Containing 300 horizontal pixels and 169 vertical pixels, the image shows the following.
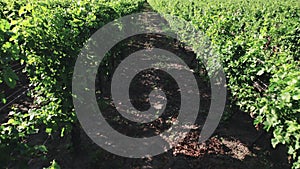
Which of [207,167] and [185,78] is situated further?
[185,78]

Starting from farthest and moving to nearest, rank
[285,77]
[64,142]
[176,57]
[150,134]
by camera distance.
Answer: [176,57] < [150,134] < [64,142] < [285,77]

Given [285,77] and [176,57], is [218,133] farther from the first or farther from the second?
[176,57]

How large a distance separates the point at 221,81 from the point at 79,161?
12.4 ft

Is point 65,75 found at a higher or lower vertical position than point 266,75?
higher

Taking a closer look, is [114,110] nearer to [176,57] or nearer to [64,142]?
[64,142]

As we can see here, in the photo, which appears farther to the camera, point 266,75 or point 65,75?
point 266,75

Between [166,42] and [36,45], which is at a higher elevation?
[166,42]

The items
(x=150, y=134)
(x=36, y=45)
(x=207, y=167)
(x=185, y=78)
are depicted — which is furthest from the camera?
(x=185, y=78)

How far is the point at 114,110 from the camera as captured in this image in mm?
7570

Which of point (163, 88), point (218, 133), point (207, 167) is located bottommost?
point (207, 167)

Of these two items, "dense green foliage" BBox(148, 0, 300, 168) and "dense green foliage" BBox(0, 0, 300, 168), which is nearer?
"dense green foliage" BBox(0, 0, 300, 168)

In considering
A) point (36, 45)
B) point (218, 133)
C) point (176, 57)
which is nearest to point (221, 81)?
point (218, 133)

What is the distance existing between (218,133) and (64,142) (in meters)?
3.57

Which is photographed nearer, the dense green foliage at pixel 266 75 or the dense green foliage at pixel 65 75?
the dense green foliage at pixel 65 75
